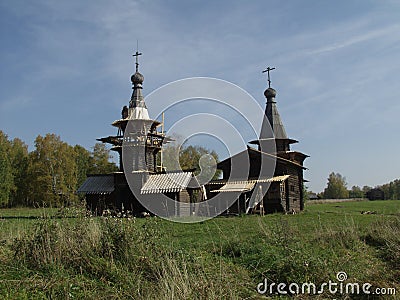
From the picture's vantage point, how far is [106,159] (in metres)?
52.1

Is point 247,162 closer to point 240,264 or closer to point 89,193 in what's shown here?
point 89,193

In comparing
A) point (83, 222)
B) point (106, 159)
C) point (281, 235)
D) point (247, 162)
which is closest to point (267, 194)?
point (247, 162)

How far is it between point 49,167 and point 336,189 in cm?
6739

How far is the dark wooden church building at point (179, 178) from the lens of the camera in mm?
27156

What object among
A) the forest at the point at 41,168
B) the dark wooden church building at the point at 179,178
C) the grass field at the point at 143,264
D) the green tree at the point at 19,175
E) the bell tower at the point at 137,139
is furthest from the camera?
the green tree at the point at 19,175

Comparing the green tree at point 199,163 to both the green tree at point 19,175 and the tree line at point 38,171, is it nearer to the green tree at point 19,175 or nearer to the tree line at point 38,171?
the tree line at point 38,171

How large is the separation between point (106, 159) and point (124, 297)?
47.7 metres

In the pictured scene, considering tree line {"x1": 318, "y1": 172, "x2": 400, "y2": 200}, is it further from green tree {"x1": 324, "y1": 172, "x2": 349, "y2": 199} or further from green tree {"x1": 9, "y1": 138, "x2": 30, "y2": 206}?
green tree {"x1": 9, "y1": 138, "x2": 30, "y2": 206}

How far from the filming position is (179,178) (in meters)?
27.4

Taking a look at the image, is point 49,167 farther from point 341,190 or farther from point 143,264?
point 341,190

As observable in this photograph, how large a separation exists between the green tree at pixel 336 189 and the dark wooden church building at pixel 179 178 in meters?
64.3

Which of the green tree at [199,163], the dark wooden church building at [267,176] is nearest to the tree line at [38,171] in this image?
the green tree at [199,163]

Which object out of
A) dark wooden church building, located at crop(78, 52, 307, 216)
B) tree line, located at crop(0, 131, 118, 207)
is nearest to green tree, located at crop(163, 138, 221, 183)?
dark wooden church building, located at crop(78, 52, 307, 216)

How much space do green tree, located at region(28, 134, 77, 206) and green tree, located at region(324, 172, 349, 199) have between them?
208 ft
